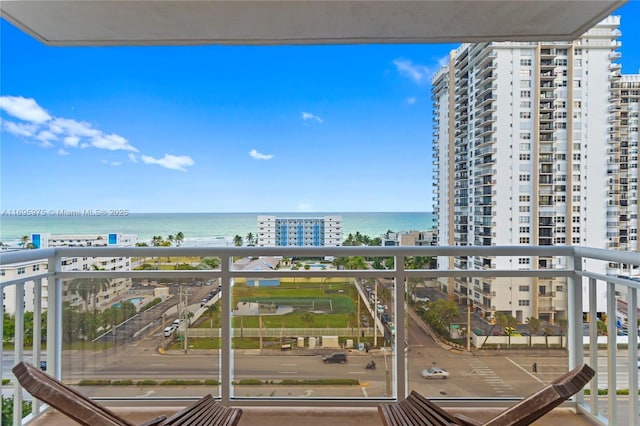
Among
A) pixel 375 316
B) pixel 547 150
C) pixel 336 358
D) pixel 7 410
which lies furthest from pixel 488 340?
pixel 547 150

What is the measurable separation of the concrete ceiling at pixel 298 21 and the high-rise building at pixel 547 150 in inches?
108

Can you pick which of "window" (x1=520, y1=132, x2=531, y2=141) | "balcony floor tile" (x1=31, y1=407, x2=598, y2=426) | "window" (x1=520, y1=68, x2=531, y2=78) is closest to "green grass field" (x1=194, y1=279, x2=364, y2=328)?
"balcony floor tile" (x1=31, y1=407, x2=598, y2=426)

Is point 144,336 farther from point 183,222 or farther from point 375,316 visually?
point 183,222

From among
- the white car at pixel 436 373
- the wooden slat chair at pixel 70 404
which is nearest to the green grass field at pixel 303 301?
the white car at pixel 436 373

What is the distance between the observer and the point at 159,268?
3.05 m

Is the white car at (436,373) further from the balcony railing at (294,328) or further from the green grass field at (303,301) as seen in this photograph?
the green grass field at (303,301)

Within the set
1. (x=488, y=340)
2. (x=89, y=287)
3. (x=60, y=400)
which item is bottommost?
(x=488, y=340)

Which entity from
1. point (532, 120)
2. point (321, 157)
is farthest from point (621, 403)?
point (321, 157)

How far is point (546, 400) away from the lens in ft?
5.35

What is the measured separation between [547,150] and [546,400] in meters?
5.21

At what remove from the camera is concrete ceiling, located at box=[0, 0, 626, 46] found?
261 cm

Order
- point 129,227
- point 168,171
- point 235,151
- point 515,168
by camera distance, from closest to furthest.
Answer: point 515,168
point 129,227
point 235,151
point 168,171

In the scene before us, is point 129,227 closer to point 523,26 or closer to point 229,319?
point 229,319

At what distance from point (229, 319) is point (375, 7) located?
2.41 meters
